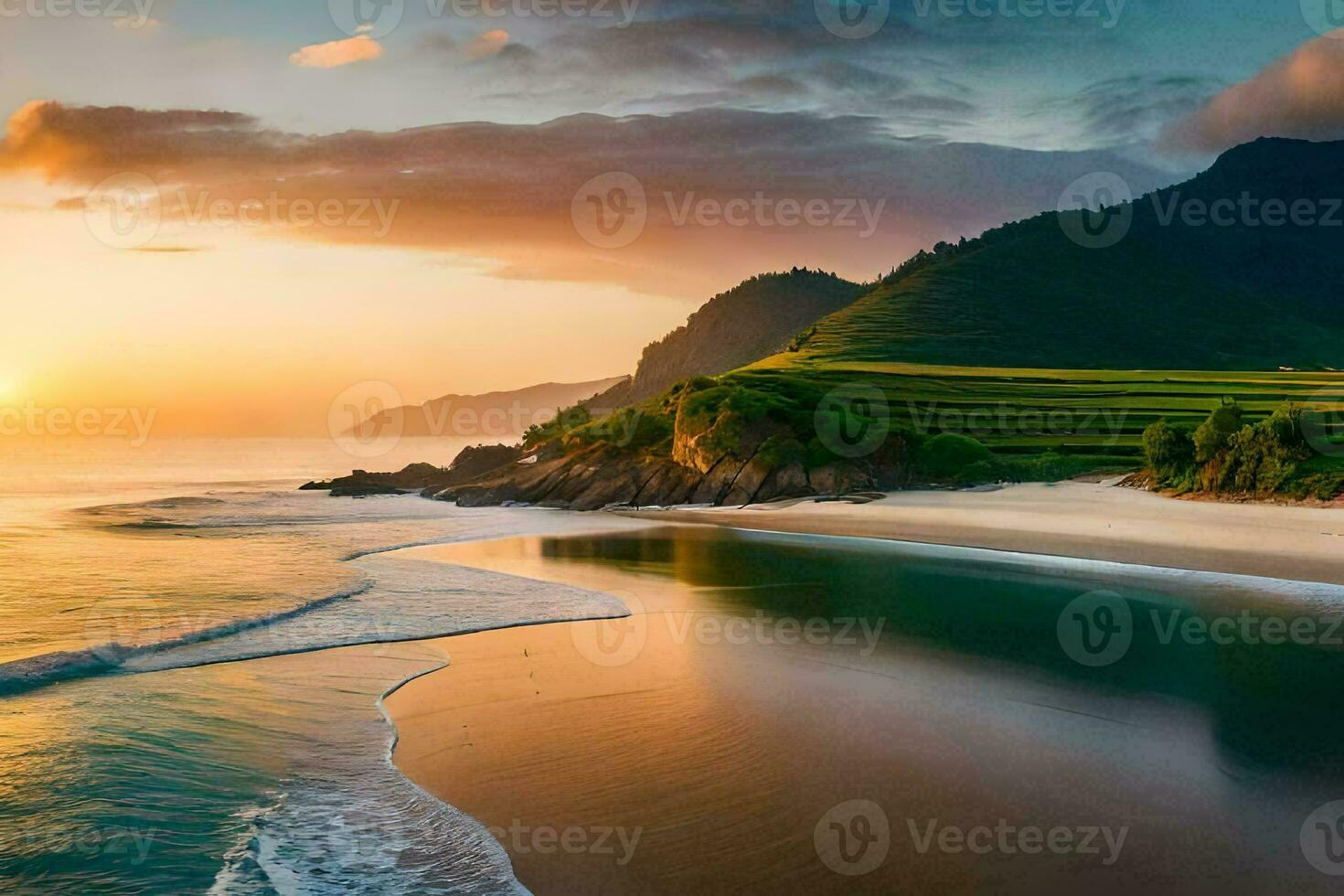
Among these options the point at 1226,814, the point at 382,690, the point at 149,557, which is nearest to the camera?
the point at 1226,814

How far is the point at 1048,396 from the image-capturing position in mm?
80625

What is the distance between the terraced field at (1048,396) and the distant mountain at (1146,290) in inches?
580

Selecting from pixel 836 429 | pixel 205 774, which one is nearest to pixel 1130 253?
pixel 836 429

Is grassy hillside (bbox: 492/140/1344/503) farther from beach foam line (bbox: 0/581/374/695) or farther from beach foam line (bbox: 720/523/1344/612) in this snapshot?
beach foam line (bbox: 0/581/374/695)

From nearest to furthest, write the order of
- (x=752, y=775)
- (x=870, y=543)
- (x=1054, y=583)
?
(x=752, y=775) → (x=1054, y=583) → (x=870, y=543)

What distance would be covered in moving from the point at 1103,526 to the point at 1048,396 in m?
51.6

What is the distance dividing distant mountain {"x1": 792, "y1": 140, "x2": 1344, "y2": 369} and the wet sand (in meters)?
91.3

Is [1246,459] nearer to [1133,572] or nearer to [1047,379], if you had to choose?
[1133,572]

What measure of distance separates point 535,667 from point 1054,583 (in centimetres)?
1403

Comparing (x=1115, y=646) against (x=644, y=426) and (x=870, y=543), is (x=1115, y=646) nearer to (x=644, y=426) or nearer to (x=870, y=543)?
(x=870, y=543)

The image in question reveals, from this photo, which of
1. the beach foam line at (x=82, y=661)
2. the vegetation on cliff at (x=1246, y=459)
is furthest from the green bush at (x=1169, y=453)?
the beach foam line at (x=82, y=661)

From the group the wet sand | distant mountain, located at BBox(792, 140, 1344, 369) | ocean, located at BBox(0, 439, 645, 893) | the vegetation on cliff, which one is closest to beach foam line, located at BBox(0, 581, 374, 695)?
ocean, located at BBox(0, 439, 645, 893)

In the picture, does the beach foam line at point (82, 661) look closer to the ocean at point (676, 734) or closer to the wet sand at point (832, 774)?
the ocean at point (676, 734)

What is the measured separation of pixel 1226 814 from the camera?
28.3 ft
